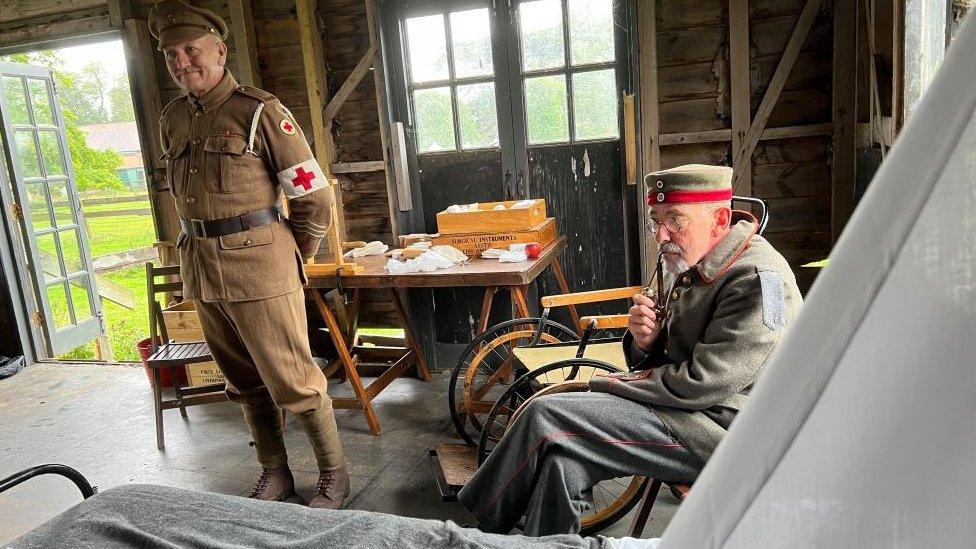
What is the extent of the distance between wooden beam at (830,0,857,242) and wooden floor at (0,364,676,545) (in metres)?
1.74

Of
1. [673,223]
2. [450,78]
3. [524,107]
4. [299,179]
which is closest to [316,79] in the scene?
[450,78]

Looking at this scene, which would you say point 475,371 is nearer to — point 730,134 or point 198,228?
point 198,228

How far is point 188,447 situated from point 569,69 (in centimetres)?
285

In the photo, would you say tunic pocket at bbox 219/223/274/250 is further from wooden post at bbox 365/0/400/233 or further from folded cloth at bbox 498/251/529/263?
wooden post at bbox 365/0/400/233

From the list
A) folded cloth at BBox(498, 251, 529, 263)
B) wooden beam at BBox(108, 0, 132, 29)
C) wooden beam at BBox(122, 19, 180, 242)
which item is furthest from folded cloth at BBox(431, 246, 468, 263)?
wooden beam at BBox(108, 0, 132, 29)

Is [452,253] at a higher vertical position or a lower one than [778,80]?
lower

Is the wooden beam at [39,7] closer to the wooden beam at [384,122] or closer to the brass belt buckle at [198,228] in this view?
the wooden beam at [384,122]

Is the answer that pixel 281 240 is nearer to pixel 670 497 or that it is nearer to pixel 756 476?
pixel 670 497

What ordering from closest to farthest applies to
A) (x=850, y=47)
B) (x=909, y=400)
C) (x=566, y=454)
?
(x=909, y=400) → (x=566, y=454) → (x=850, y=47)

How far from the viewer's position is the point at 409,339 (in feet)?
13.0

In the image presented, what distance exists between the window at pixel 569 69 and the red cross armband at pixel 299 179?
1633 millimetres

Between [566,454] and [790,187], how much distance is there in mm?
2312

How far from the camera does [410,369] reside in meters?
4.24

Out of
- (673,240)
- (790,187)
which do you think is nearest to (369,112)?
(790,187)
